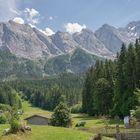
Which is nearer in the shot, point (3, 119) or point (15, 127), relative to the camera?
point (15, 127)

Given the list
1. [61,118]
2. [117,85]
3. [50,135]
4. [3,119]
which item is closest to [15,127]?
[50,135]

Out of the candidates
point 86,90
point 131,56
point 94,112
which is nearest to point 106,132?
point 131,56

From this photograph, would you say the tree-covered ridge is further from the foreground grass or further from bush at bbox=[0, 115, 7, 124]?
the foreground grass

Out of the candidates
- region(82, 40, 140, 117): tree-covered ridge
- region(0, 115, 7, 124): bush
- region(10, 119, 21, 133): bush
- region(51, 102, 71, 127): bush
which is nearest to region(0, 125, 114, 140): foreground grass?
region(10, 119, 21, 133): bush

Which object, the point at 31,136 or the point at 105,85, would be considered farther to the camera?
the point at 105,85

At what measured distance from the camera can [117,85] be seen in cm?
10300

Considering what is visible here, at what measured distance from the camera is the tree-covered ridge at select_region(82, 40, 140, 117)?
3839 inches

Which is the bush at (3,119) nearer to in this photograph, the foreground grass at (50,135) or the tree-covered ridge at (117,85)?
the tree-covered ridge at (117,85)

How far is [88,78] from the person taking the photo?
140m

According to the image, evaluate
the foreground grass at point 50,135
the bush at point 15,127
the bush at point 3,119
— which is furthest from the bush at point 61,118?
the bush at point 15,127

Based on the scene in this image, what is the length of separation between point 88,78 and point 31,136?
99731mm

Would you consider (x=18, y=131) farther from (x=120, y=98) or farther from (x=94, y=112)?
(x=94, y=112)

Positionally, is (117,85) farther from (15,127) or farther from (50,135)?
(15,127)

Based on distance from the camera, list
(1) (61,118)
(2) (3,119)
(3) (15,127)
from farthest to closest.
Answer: (1) (61,118) → (2) (3,119) → (3) (15,127)
